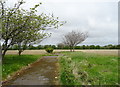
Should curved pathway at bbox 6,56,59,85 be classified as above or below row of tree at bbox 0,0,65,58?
below

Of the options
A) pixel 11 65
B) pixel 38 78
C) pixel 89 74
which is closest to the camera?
pixel 89 74

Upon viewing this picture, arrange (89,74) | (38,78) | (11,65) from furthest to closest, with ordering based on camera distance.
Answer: (11,65) < (38,78) < (89,74)

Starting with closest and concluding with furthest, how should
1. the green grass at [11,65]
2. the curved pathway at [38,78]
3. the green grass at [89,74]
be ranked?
the green grass at [89,74], the curved pathway at [38,78], the green grass at [11,65]

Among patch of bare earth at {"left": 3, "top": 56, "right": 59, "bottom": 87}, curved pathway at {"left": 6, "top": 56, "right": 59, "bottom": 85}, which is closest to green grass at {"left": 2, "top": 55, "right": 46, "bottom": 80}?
patch of bare earth at {"left": 3, "top": 56, "right": 59, "bottom": 87}

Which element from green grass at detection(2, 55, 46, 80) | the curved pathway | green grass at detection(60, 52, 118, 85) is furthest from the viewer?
green grass at detection(2, 55, 46, 80)

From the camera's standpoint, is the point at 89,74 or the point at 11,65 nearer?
the point at 89,74

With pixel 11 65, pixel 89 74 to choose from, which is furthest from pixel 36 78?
pixel 11 65

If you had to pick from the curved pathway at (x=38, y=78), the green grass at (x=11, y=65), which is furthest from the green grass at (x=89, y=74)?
the green grass at (x=11, y=65)

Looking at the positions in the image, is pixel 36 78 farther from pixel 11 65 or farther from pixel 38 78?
pixel 11 65

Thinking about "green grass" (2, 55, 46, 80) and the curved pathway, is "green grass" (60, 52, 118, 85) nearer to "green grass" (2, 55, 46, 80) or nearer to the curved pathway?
the curved pathway

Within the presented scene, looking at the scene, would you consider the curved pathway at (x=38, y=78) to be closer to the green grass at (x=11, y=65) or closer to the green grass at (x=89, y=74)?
the green grass at (x=89, y=74)

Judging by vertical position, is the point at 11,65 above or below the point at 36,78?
above

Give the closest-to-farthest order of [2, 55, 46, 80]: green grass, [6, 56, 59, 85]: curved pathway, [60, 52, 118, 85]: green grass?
[60, 52, 118, 85]: green grass
[6, 56, 59, 85]: curved pathway
[2, 55, 46, 80]: green grass

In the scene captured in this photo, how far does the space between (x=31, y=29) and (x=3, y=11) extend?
8.12ft
